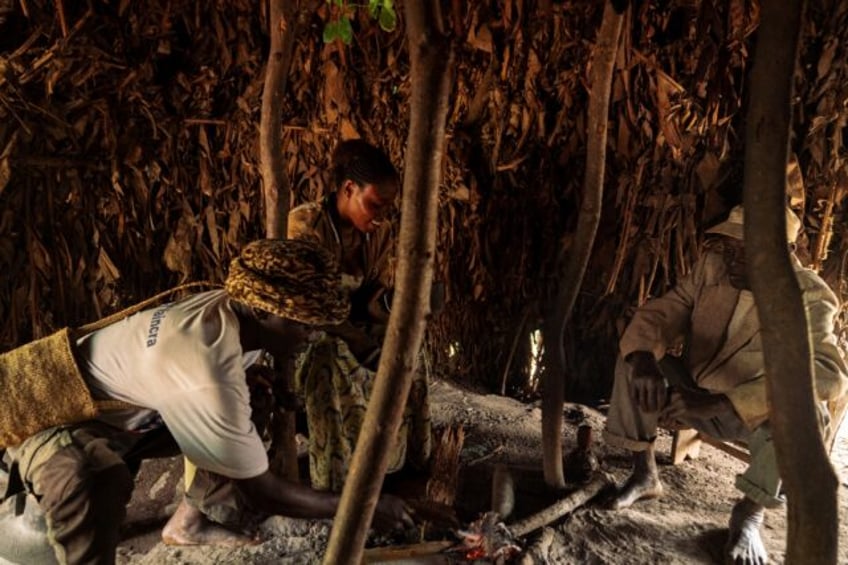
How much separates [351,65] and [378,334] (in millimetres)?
2343

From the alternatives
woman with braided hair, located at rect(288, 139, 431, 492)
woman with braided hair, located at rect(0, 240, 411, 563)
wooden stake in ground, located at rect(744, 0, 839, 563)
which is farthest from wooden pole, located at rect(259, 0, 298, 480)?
wooden stake in ground, located at rect(744, 0, 839, 563)

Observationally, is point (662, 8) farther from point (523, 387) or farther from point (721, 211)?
point (523, 387)

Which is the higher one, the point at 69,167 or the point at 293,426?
the point at 69,167

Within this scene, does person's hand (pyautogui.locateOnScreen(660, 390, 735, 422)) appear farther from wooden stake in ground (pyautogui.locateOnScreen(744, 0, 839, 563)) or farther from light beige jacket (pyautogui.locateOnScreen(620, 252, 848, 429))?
wooden stake in ground (pyautogui.locateOnScreen(744, 0, 839, 563))

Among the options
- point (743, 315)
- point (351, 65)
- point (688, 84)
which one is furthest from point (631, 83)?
point (351, 65)

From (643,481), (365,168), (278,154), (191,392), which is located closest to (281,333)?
(191,392)

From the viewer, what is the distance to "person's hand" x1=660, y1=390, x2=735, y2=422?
8.09 feet

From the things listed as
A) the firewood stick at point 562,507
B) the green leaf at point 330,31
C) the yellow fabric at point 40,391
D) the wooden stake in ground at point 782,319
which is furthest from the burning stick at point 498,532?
the green leaf at point 330,31

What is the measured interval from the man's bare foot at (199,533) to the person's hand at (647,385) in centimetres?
179

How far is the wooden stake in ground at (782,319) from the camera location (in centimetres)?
96

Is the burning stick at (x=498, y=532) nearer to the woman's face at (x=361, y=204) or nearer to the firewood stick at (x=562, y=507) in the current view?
the firewood stick at (x=562, y=507)

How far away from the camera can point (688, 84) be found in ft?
10.8

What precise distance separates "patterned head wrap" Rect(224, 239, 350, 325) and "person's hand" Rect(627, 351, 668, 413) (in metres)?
1.55

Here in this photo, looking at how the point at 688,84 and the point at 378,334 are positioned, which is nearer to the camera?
the point at 378,334
